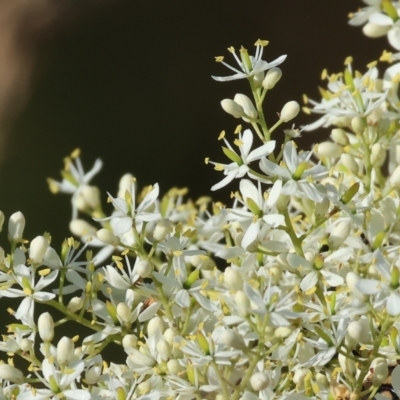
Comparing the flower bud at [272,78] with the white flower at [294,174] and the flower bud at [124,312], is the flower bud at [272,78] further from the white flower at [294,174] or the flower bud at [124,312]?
the flower bud at [124,312]

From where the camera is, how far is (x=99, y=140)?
1192 mm

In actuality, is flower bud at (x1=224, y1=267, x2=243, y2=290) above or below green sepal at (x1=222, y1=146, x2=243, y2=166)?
below

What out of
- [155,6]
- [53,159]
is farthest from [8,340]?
[155,6]

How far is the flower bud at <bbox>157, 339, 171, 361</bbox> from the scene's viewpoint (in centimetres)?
38

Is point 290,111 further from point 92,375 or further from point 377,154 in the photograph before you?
point 92,375

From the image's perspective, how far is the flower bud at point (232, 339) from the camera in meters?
0.35

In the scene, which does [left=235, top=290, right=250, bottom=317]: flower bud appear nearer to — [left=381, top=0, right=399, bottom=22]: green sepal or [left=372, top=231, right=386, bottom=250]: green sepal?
[left=372, top=231, right=386, bottom=250]: green sepal

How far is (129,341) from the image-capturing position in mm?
397

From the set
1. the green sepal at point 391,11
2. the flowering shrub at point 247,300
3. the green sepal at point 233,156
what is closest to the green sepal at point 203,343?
the flowering shrub at point 247,300

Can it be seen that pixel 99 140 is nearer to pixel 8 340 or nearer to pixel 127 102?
pixel 127 102

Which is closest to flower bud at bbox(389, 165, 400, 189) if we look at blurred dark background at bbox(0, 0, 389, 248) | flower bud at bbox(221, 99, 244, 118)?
flower bud at bbox(221, 99, 244, 118)

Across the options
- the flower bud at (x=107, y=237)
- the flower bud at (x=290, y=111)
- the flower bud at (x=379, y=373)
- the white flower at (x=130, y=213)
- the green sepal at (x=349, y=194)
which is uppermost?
the flower bud at (x=290, y=111)

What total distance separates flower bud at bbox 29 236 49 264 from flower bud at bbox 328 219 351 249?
168 mm

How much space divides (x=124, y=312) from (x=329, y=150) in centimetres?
19
